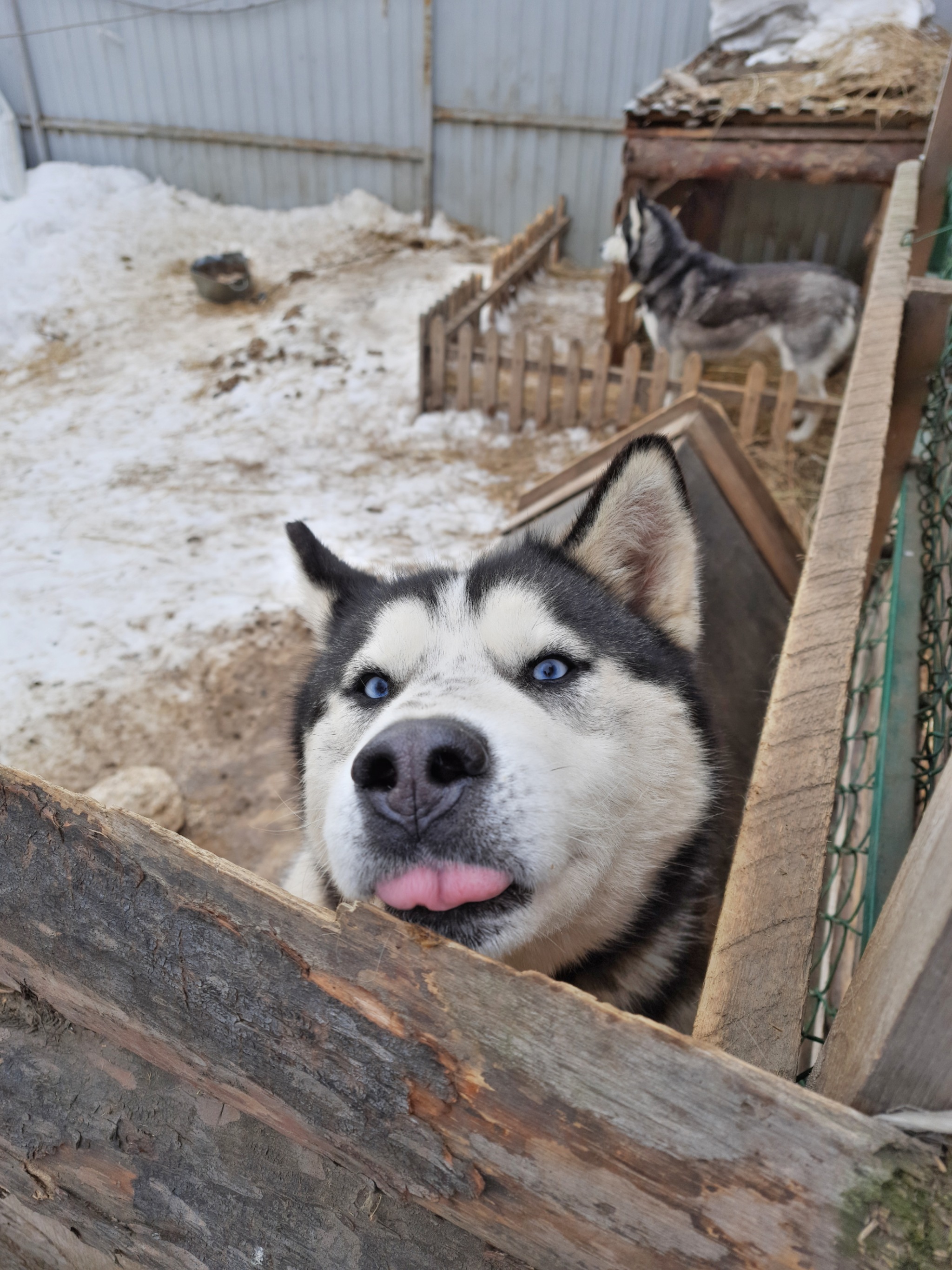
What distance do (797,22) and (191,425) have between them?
26.8ft

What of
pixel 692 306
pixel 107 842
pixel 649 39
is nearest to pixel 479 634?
pixel 107 842

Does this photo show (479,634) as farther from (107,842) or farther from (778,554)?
(778,554)

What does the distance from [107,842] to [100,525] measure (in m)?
6.24

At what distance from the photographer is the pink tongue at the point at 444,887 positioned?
1390 mm

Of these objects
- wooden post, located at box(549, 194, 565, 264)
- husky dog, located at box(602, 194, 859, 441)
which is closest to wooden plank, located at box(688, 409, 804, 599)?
husky dog, located at box(602, 194, 859, 441)

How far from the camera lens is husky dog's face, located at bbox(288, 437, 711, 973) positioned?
1390 mm

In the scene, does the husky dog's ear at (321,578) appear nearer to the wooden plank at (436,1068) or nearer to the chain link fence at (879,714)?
the wooden plank at (436,1068)

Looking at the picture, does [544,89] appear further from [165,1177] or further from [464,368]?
[165,1177]

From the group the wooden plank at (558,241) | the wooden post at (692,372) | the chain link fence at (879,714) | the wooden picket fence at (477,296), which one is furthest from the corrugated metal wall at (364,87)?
the chain link fence at (879,714)

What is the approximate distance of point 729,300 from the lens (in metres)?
7.99

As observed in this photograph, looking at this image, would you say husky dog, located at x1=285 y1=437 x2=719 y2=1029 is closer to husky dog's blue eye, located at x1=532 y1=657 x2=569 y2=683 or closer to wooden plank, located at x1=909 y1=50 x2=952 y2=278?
husky dog's blue eye, located at x1=532 y1=657 x2=569 y2=683

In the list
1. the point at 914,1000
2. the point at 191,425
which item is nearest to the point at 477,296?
the point at 191,425

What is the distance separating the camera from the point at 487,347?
7.96 metres

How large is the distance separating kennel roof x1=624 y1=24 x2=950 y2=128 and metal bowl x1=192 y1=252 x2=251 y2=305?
579cm
